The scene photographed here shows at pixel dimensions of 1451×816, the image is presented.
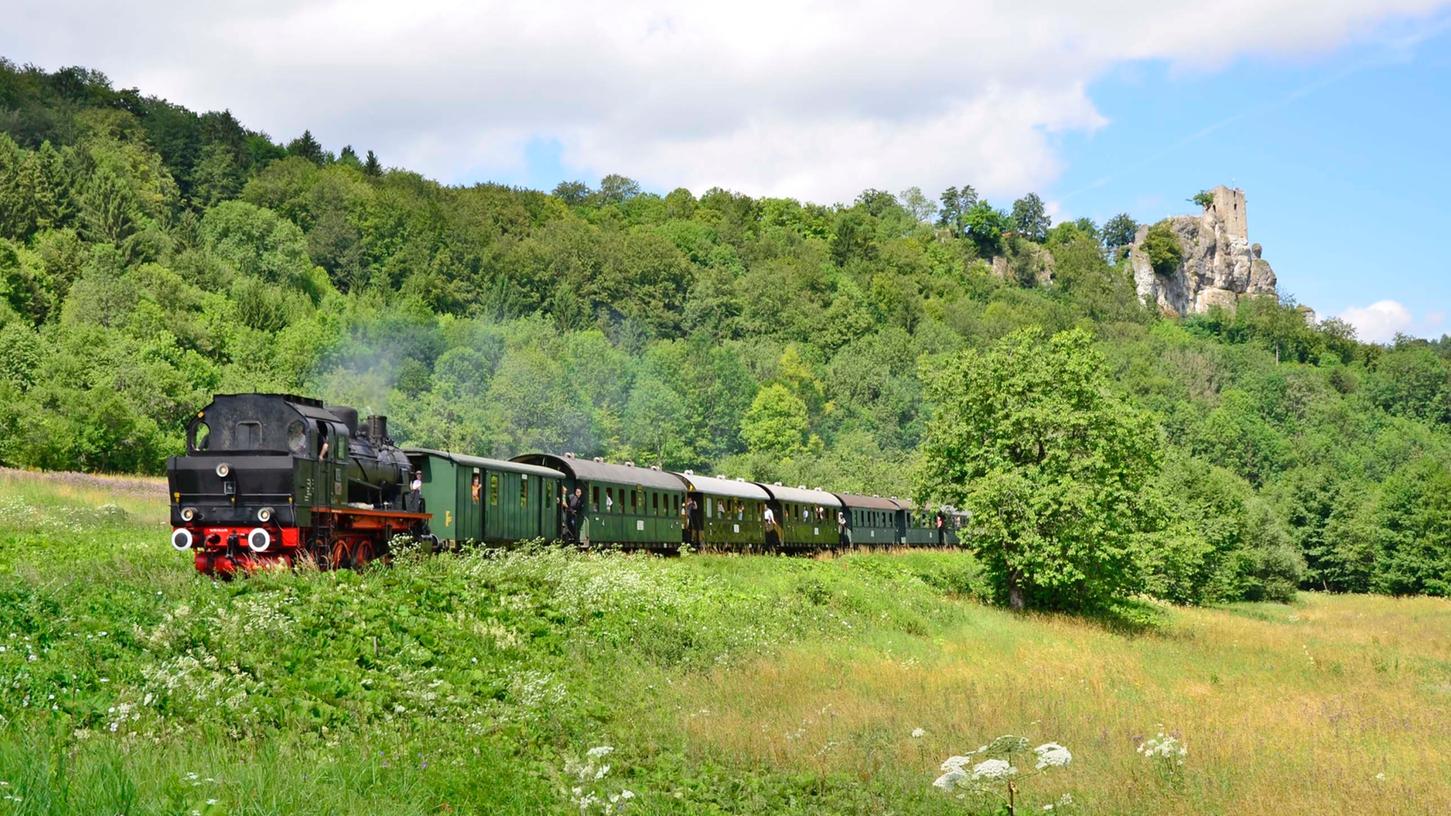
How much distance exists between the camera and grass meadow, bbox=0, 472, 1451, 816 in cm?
1247

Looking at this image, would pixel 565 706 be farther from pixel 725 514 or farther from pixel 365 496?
pixel 725 514

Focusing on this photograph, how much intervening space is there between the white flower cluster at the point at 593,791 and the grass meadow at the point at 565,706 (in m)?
0.06

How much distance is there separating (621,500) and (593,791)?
25429 mm

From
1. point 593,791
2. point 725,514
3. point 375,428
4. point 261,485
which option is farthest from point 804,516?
point 593,791

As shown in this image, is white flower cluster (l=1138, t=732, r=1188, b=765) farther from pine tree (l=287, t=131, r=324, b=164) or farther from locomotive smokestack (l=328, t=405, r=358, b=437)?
pine tree (l=287, t=131, r=324, b=164)

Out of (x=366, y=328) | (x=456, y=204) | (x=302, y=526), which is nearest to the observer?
(x=302, y=526)

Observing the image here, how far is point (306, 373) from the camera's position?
103312 mm

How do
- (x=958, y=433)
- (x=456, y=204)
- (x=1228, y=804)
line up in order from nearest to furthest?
(x=1228, y=804)
(x=958, y=433)
(x=456, y=204)

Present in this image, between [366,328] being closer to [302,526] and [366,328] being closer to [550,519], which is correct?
[550,519]

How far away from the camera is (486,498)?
102 ft

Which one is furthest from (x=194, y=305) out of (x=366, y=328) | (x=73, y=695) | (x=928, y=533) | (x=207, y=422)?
(x=73, y=695)

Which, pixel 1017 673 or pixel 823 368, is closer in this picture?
pixel 1017 673

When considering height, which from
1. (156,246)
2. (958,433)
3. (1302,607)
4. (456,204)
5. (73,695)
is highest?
(456,204)

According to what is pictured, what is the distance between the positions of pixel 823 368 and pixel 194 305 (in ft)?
236
